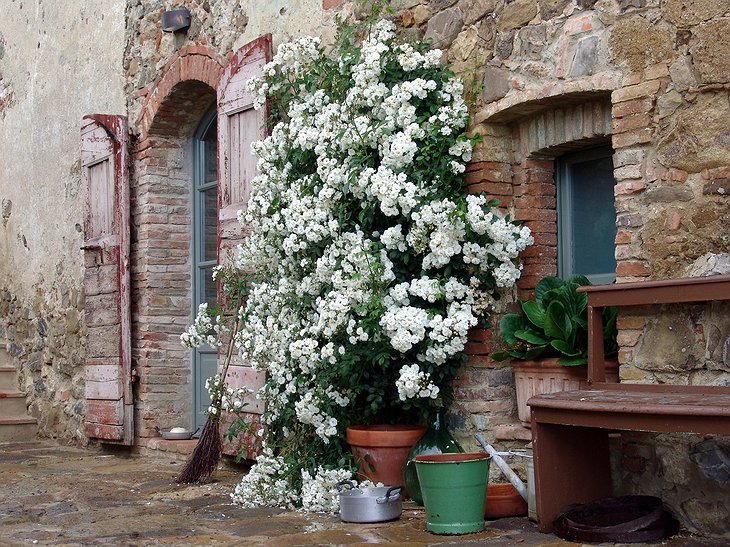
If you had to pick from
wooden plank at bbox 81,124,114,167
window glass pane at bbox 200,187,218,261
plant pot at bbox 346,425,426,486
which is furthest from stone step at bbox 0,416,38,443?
plant pot at bbox 346,425,426,486

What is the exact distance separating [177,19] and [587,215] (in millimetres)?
3331

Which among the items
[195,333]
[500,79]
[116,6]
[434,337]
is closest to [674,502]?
[434,337]

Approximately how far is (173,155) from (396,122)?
2.87 m

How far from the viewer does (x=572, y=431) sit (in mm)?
4133

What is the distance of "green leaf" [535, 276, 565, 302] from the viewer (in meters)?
4.75

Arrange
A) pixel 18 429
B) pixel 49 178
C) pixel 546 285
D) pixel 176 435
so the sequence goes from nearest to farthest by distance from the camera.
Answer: pixel 546 285, pixel 176 435, pixel 49 178, pixel 18 429

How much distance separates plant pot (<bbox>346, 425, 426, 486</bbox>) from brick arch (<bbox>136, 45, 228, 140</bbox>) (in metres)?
2.77

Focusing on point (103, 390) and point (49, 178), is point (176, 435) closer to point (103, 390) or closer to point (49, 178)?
point (103, 390)

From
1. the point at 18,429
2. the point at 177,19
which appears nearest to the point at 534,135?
the point at 177,19

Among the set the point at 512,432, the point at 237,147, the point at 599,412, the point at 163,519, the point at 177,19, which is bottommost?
the point at 163,519

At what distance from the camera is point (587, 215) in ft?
16.1

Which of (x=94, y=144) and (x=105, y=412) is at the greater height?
(x=94, y=144)

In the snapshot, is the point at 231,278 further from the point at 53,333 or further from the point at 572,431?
the point at 53,333

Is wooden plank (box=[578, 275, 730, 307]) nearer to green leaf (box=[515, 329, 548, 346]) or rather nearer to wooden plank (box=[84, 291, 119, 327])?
green leaf (box=[515, 329, 548, 346])
